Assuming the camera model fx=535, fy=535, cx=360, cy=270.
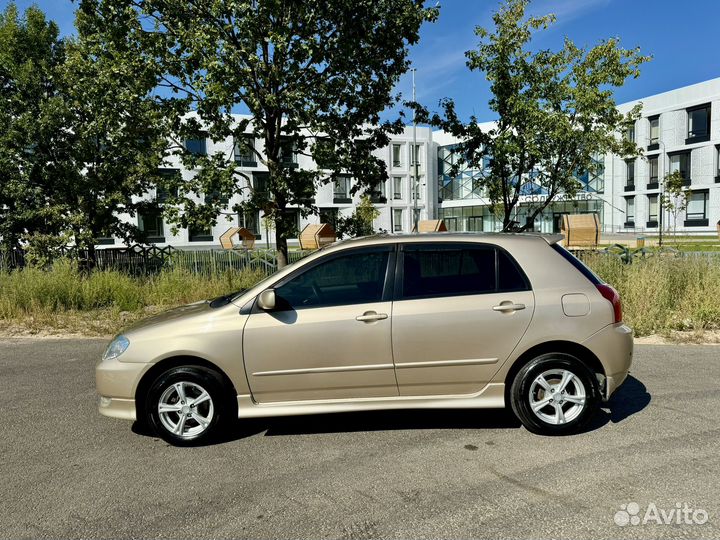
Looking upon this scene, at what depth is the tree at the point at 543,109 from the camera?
11.3 metres

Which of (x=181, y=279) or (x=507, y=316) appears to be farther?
(x=181, y=279)

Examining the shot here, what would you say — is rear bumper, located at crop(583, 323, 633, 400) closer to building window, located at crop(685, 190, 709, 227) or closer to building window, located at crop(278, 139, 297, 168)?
building window, located at crop(278, 139, 297, 168)

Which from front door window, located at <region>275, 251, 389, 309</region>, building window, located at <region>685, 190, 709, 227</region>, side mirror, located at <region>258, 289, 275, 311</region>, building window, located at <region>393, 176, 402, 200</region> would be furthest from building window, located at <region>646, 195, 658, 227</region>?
side mirror, located at <region>258, 289, 275, 311</region>

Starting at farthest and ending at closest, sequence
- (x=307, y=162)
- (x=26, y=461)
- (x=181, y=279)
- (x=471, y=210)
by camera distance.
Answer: (x=471, y=210), (x=307, y=162), (x=181, y=279), (x=26, y=461)

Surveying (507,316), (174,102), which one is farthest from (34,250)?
(507,316)

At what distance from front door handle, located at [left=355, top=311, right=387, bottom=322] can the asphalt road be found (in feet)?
3.21

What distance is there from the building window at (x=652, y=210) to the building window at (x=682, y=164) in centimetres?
325

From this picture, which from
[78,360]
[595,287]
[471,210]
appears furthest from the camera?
[471,210]

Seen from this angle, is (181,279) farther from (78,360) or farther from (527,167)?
(527,167)

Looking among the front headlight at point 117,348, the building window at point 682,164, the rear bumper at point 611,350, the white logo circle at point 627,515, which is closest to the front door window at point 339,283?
the front headlight at point 117,348

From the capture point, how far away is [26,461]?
4086 millimetres

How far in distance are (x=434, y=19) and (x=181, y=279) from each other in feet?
24.3

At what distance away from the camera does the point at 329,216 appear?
460 inches

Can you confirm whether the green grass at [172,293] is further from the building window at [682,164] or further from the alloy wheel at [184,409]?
the building window at [682,164]
